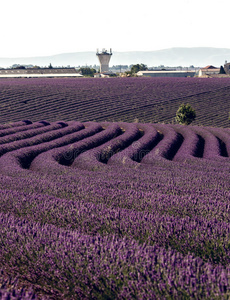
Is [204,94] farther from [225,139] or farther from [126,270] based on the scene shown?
[126,270]

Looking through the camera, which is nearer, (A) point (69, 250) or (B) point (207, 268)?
(B) point (207, 268)

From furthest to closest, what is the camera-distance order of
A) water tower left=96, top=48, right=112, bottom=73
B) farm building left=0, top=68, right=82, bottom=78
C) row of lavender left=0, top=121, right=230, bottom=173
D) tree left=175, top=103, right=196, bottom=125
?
water tower left=96, top=48, right=112, bottom=73, farm building left=0, top=68, right=82, bottom=78, tree left=175, top=103, right=196, bottom=125, row of lavender left=0, top=121, right=230, bottom=173

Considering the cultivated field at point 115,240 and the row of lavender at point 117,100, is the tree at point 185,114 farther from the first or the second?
the cultivated field at point 115,240

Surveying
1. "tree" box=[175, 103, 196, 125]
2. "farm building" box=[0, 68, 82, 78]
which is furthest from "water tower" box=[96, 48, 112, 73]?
"tree" box=[175, 103, 196, 125]

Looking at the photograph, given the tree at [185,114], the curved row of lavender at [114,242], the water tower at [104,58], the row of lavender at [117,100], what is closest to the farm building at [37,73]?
the water tower at [104,58]

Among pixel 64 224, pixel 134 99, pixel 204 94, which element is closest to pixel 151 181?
pixel 64 224

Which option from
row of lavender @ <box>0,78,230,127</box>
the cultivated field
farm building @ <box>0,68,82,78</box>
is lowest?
farm building @ <box>0,68,82,78</box>

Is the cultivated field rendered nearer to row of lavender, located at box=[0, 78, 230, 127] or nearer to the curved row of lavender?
the curved row of lavender

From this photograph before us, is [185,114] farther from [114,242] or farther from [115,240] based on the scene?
[114,242]
